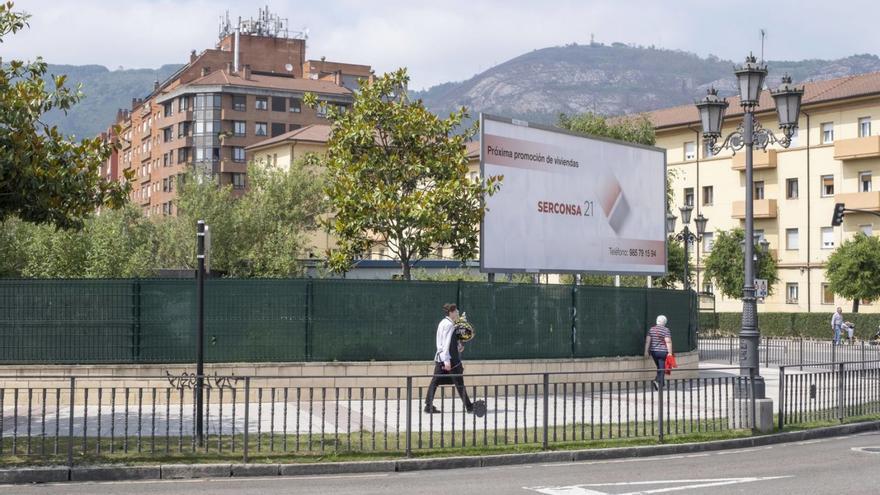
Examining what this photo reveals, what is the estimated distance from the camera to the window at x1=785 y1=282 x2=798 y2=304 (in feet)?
238

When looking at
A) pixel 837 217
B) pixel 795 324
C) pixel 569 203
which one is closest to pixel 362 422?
pixel 569 203

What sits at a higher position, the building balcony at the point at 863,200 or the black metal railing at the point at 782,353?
the building balcony at the point at 863,200

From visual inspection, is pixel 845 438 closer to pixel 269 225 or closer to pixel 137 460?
pixel 137 460

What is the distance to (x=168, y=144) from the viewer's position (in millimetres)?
115688

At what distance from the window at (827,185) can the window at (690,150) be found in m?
10.8

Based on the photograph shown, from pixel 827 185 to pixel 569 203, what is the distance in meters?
47.8

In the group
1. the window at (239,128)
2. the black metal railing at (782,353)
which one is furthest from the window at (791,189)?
the window at (239,128)

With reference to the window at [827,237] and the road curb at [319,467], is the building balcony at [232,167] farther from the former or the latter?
the road curb at [319,467]

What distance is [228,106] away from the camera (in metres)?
110

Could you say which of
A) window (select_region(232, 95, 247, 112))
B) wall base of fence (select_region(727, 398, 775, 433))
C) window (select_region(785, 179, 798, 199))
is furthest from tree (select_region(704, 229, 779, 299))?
window (select_region(232, 95, 247, 112))

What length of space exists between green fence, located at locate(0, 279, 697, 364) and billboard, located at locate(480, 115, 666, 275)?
226 cm

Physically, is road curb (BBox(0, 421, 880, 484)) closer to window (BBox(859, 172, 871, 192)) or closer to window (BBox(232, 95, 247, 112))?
window (BBox(859, 172, 871, 192))

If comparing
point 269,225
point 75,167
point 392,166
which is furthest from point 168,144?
point 75,167

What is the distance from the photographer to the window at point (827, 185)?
70706mm
